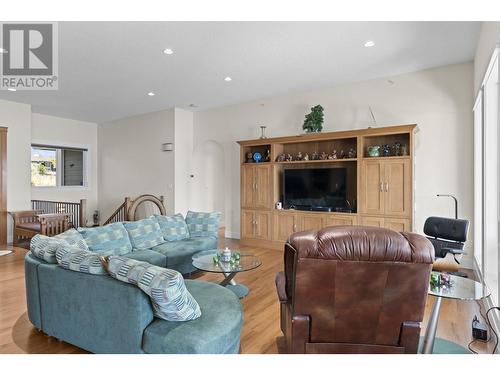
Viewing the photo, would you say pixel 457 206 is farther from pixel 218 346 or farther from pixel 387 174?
pixel 218 346

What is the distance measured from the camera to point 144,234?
3980 millimetres

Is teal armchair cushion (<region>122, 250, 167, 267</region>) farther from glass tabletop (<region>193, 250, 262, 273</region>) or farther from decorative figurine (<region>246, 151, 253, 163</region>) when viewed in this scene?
decorative figurine (<region>246, 151, 253, 163</region>)

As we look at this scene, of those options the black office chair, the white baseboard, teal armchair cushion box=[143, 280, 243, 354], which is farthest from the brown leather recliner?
the white baseboard

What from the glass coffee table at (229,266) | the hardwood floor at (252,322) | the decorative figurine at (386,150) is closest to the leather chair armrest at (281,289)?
the hardwood floor at (252,322)

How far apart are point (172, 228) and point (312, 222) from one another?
2444 millimetres

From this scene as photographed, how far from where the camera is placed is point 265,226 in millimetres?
5859

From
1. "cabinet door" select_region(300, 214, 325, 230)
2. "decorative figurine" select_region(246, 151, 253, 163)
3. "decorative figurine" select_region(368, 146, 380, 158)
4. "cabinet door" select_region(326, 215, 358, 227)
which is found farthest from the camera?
"decorative figurine" select_region(246, 151, 253, 163)

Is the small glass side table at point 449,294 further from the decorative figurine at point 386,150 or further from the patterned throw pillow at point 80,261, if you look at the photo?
the decorative figurine at point 386,150

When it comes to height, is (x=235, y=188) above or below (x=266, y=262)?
above

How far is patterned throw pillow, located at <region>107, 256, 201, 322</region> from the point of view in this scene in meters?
1.75

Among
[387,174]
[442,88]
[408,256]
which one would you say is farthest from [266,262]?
[442,88]

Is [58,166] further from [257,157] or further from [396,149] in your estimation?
[396,149]

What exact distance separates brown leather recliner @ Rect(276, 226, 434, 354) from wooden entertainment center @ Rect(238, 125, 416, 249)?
308 cm

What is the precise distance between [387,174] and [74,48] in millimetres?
4760
